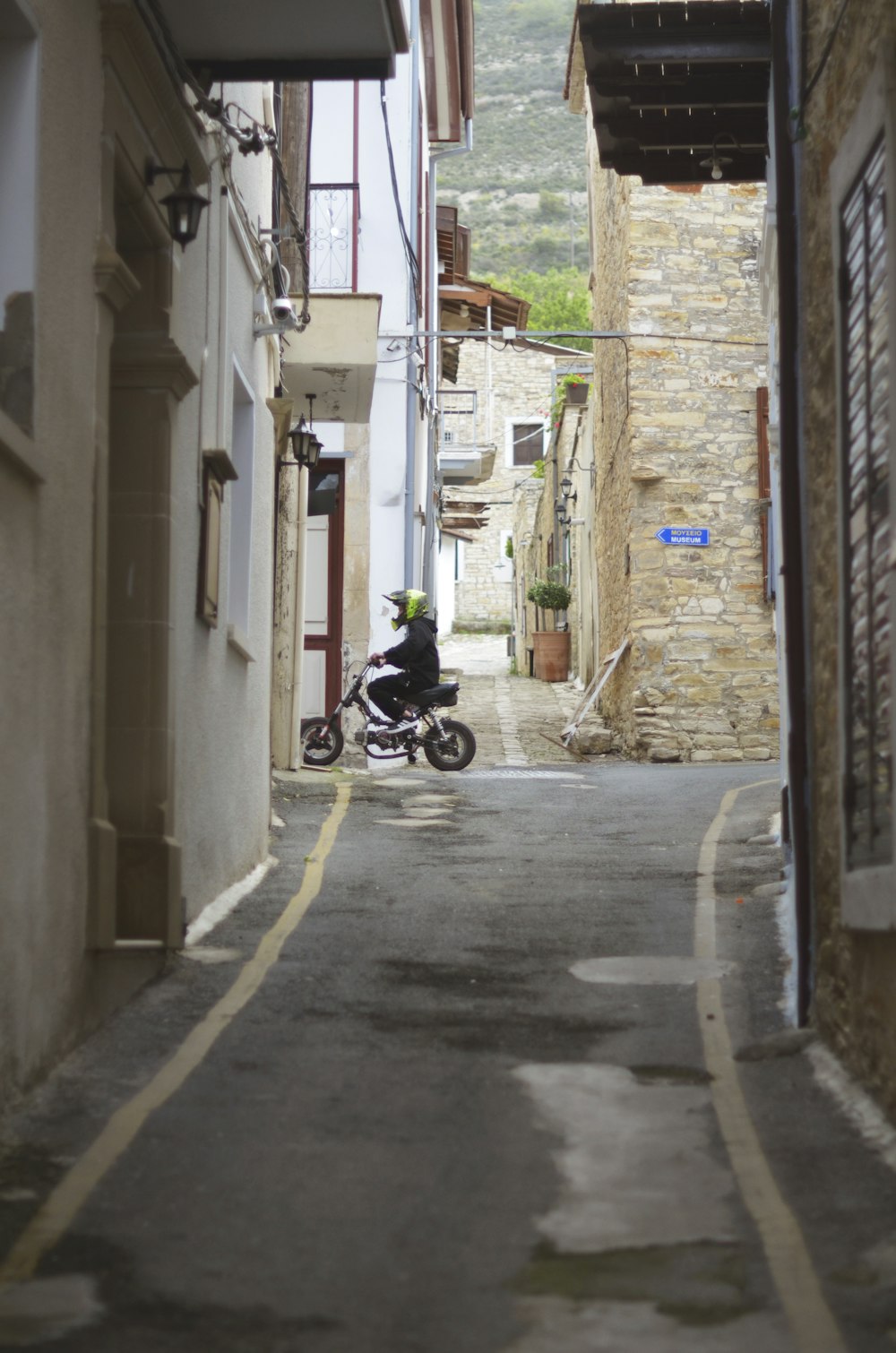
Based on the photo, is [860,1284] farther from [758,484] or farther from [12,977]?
[758,484]

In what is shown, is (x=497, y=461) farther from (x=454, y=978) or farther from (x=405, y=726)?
(x=454, y=978)

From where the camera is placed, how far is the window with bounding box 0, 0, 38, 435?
4785 mm

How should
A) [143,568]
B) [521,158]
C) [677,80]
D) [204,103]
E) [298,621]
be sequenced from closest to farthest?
[143,568]
[204,103]
[677,80]
[298,621]
[521,158]

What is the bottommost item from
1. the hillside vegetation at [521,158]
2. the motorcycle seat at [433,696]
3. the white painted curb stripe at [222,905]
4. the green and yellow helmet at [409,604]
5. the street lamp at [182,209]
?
the white painted curb stripe at [222,905]

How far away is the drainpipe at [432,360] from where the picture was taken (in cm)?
1989

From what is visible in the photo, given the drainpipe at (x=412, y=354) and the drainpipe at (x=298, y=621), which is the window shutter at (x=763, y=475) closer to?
the drainpipe at (x=412, y=354)

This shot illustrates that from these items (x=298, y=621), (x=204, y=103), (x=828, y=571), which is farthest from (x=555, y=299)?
(x=828, y=571)

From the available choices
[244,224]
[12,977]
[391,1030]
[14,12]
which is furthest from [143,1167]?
[244,224]

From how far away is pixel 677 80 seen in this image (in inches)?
299

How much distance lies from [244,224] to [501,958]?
168 inches

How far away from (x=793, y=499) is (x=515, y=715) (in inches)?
552

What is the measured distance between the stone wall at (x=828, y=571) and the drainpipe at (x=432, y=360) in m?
→ 13.2

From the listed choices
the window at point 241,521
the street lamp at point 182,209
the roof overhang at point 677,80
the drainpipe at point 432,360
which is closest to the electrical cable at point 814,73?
the roof overhang at point 677,80

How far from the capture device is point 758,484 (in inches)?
664
